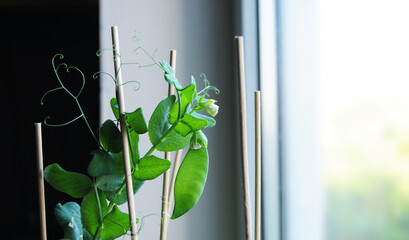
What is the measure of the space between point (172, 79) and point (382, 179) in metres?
0.40

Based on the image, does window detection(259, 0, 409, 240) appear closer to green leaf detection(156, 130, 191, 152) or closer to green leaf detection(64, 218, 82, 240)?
green leaf detection(156, 130, 191, 152)

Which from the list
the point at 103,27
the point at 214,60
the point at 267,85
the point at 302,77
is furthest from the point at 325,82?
the point at 103,27

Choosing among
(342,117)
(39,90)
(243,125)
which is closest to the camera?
(243,125)

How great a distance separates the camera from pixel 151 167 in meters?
0.62

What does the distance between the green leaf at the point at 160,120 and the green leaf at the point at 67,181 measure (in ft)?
0.31

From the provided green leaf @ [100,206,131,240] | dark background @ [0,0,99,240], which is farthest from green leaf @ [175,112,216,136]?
dark background @ [0,0,99,240]

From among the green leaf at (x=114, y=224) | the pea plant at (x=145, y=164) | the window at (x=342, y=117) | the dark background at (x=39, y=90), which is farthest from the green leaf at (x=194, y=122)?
the dark background at (x=39, y=90)

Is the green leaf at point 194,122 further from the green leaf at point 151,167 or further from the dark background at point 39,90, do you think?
the dark background at point 39,90

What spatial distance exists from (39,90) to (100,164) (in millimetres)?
579

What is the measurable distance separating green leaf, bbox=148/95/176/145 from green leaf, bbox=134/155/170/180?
22mm

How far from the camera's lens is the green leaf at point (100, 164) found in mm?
589

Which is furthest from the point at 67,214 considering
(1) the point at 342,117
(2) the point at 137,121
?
(1) the point at 342,117

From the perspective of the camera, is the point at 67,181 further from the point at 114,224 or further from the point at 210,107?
the point at 210,107

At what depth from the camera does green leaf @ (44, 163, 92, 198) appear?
0.61 meters
